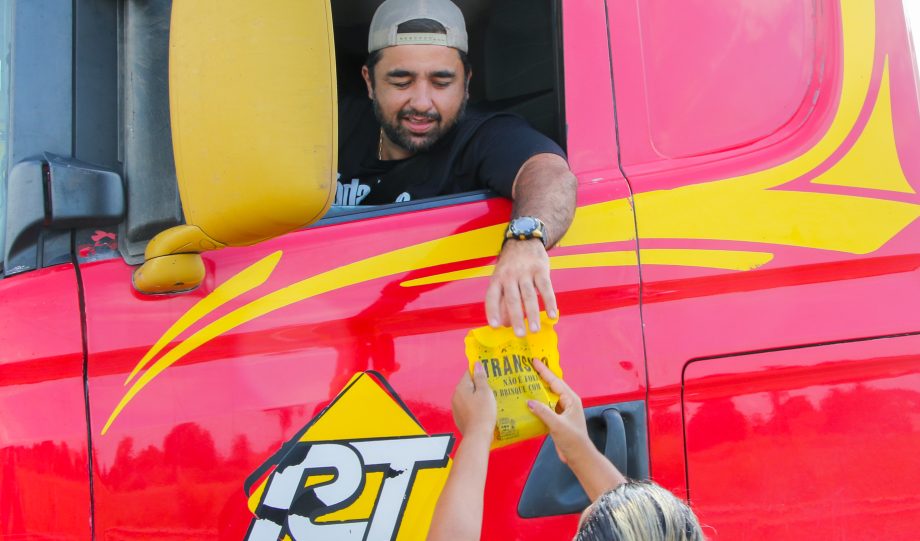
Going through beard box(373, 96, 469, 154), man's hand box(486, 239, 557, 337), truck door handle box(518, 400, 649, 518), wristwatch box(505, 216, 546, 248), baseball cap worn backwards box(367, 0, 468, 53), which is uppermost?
baseball cap worn backwards box(367, 0, 468, 53)

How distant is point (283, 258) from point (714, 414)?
82cm

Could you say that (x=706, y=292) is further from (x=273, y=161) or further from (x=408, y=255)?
(x=273, y=161)

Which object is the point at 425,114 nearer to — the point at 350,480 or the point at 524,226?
the point at 524,226

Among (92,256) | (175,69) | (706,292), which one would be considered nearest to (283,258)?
(92,256)

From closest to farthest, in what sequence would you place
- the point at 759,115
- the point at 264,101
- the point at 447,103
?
1. the point at 264,101
2. the point at 759,115
3. the point at 447,103

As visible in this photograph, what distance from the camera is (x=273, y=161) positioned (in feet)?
4.39

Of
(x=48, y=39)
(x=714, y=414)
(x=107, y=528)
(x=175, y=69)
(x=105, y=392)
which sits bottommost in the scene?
(x=107, y=528)

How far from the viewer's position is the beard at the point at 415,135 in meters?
2.33

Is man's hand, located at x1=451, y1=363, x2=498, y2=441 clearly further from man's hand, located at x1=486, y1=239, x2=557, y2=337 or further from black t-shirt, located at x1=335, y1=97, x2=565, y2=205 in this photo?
black t-shirt, located at x1=335, y1=97, x2=565, y2=205

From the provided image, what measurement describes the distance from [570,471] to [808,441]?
0.42 metres

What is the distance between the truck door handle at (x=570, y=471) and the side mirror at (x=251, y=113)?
1.98 feet

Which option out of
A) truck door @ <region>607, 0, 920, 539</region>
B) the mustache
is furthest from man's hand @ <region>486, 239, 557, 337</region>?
the mustache

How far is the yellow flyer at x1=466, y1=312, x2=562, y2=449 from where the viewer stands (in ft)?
5.00

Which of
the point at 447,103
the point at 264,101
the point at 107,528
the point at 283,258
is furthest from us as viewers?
the point at 447,103
